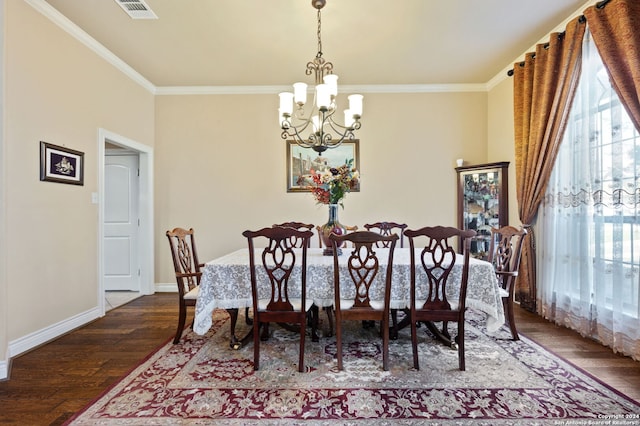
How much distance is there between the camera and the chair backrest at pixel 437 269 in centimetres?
193

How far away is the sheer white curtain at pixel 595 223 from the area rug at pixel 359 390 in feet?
2.05

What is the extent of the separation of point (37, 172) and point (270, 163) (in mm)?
2443

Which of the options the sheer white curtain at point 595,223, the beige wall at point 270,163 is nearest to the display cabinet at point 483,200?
the beige wall at point 270,163

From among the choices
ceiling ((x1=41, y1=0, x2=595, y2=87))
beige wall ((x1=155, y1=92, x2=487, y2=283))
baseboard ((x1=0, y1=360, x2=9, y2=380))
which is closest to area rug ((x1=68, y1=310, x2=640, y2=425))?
baseboard ((x1=0, y1=360, x2=9, y2=380))

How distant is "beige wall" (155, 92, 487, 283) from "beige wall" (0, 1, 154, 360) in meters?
1.04

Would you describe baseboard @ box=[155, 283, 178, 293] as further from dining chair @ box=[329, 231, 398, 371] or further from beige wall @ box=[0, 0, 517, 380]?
dining chair @ box=[329, 231, 398, 371]

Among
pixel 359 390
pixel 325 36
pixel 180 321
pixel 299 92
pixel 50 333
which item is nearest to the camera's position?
pixel 359 390

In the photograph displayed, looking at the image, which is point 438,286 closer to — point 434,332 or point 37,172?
point 434,332

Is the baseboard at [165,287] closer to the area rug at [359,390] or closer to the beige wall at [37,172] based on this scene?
the beige wall at [37,172]

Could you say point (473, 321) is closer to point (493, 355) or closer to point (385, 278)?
point (493, 355)

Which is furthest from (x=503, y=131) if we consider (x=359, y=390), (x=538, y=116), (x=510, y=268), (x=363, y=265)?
(x=359, y=390)

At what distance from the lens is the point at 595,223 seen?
8.25 feet

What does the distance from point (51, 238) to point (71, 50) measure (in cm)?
183

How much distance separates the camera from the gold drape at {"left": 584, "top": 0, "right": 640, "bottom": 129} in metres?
2.08
